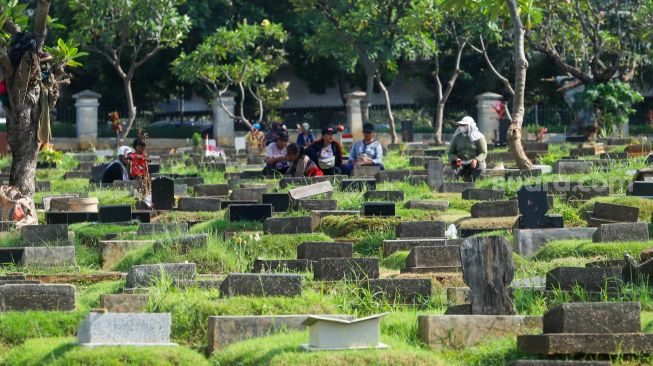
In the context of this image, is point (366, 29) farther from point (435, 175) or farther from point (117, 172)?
point (435, 175)

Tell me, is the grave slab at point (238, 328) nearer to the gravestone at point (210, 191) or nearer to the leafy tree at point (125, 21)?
the gravestone at point (210, 191)

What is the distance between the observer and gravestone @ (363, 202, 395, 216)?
18.2 metres

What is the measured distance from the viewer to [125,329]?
10445 mm

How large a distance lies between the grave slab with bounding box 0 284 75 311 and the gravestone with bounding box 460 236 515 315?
3176mm

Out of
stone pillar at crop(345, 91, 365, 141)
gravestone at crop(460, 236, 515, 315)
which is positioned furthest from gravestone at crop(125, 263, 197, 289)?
stone pillar at crop(345, 91, 365, 141)

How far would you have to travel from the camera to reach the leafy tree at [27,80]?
19.0 meters

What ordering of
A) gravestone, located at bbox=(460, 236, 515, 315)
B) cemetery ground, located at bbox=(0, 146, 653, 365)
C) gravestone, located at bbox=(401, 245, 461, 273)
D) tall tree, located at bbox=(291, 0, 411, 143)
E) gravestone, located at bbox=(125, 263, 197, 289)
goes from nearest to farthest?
1. cemetery ground, located at bbox=(0, 146, 653, 365)
2. gravestone, located at bbox=(460, 236, 515, 315)
3. gravestone, located at bbox=(125, 263, 197, 289)
4. gravestone, located at bbox=(401, 245, 461, 273)
5. tall tree, located at bbox=(291, 0, 411, 143)

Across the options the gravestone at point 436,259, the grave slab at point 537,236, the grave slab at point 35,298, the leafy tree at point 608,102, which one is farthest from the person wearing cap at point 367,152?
the grave slab at point 35,298

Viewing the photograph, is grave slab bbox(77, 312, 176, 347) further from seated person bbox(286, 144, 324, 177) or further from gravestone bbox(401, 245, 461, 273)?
seated person bbox(286, 144, 324, 177)

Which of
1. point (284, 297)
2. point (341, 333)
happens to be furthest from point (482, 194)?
point (341, 333)

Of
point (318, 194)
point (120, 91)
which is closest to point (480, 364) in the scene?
point (318, 194)

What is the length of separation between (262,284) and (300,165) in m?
11.7

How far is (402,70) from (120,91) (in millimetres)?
10408

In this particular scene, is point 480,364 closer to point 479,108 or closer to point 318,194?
point 318,194
